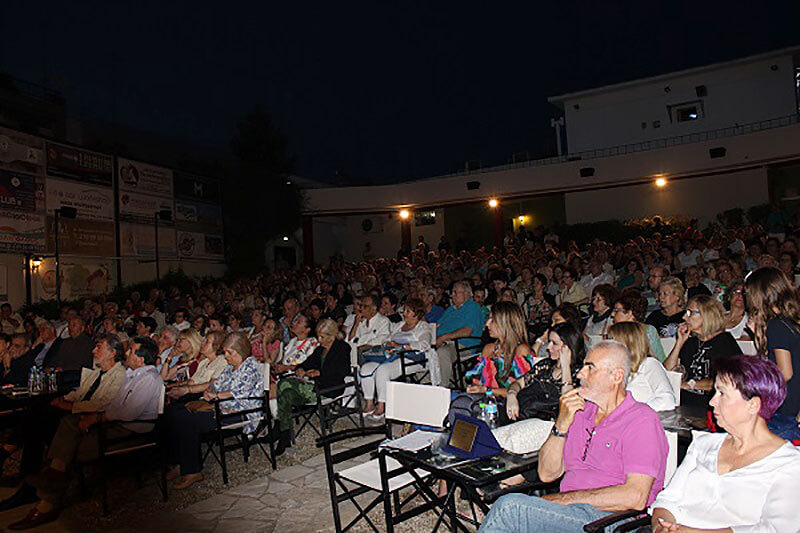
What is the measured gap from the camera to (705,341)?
4.08 meters

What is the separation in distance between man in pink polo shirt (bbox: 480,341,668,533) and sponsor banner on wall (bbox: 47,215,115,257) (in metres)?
13.7

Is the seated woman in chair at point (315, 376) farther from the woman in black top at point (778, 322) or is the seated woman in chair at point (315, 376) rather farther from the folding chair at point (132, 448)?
the woman in black top at point (778, 322)

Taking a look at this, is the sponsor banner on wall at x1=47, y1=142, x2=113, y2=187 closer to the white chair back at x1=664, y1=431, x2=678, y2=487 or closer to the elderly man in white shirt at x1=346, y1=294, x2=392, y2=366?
the elderly man in white shirt at x1=346, y1=294, x2=392, y2=366

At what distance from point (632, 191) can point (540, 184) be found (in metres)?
3.30

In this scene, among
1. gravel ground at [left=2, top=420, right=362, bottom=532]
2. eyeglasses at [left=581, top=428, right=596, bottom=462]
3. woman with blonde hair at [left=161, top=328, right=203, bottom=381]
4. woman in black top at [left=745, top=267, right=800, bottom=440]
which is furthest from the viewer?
woman with blonde hair at [left=161, top=328, right=203, bottom=381]

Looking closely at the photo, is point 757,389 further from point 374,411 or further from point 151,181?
point 151,181

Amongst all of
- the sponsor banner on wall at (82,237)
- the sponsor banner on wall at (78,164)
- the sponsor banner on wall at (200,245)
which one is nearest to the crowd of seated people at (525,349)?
the sponsor banner on wall at (82,237)

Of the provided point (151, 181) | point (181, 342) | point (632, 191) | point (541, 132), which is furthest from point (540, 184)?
point (541, 132)

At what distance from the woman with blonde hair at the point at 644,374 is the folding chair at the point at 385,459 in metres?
1.15

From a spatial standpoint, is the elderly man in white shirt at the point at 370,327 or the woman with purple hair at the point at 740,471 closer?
the woman with purple hair at the point at 740,471

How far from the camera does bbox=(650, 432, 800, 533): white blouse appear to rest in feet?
6.28

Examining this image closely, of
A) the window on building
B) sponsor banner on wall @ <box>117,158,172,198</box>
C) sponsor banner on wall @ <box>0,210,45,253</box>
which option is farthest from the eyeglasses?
the window on building

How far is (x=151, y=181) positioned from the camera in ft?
52.7

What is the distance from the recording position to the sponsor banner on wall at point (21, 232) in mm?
12266
